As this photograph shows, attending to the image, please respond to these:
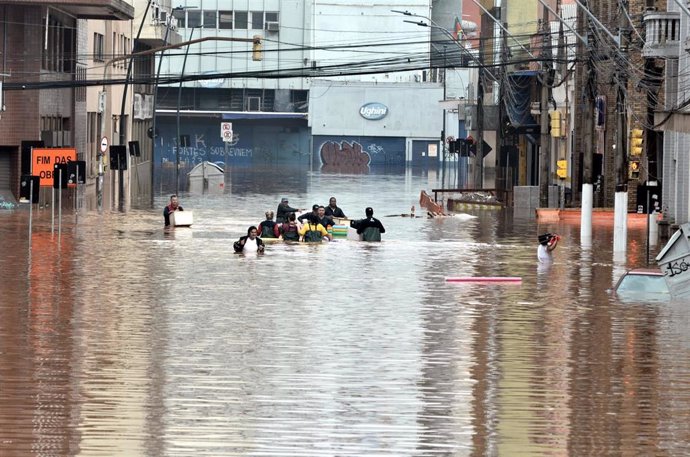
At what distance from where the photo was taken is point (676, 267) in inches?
1211

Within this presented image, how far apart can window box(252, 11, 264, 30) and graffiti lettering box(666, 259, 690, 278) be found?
368ft

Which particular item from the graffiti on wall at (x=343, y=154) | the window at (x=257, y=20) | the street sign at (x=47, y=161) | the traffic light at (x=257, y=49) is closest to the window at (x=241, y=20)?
the window at (x=257, y=20)

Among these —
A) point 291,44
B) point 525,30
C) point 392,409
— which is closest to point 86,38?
point 525,30

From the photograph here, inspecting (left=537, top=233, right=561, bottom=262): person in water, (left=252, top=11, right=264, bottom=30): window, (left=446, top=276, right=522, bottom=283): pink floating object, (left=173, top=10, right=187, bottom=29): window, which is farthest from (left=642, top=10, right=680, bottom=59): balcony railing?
(left=173, top=10, right=187, bottom=29): window

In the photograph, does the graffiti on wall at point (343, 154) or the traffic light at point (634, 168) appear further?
the graffiti on wall at point (343, 154)

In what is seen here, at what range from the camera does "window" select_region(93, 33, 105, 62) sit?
291 feet

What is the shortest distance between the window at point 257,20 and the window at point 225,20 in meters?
2.38

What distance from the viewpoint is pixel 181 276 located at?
34469mm

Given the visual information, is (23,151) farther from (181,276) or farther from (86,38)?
(181,276)

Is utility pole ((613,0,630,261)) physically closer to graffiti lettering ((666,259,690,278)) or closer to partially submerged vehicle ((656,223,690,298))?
graffiti lettering ((666,259,690,278))

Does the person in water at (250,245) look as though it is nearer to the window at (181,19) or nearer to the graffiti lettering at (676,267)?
the graffiti lettering at (676,267)

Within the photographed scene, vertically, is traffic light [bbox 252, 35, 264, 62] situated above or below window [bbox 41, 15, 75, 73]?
below

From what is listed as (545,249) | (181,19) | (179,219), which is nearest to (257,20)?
(181,19)

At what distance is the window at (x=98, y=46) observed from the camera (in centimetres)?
8878
